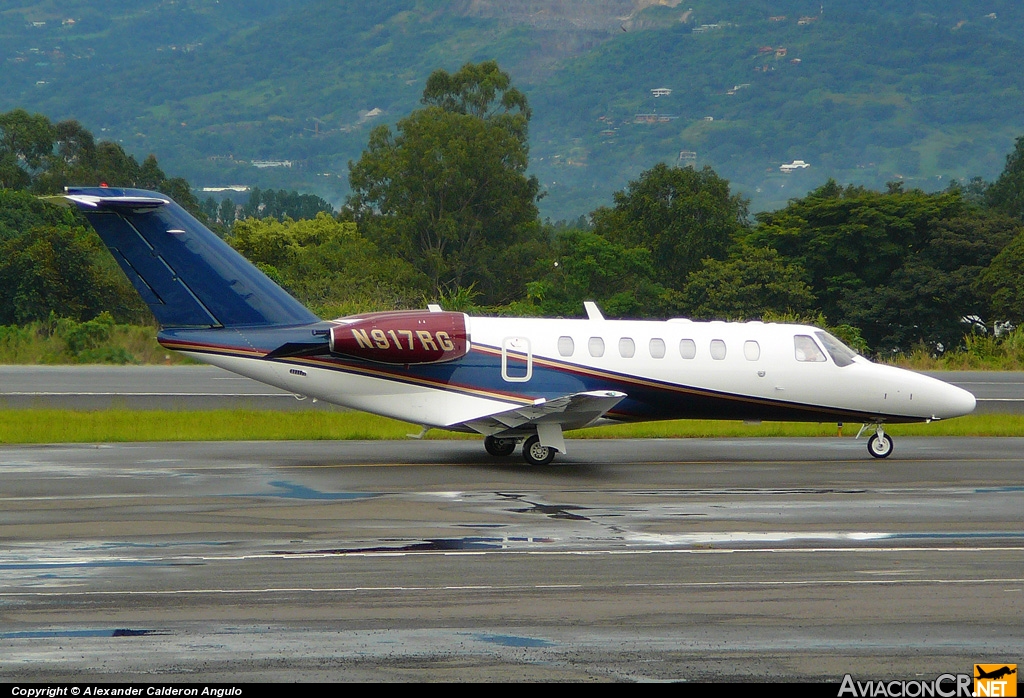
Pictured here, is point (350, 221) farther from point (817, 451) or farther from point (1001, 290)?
point (817, 451)

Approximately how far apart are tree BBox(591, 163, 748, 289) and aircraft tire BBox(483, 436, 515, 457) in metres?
56.4

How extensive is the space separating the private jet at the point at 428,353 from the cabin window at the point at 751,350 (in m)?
0.04

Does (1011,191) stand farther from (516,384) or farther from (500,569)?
(500,569)

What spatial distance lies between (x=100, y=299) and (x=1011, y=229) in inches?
1722

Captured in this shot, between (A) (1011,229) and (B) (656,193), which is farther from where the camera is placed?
(B) (656,193)

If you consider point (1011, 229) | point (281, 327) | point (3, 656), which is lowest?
point (3, 656)

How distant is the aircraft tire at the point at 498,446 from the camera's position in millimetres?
21234

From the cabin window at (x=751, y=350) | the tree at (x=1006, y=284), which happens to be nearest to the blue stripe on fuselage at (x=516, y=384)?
the cabin window at (x=751, y=350)

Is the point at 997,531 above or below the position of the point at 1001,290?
below

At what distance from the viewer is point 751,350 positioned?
21.2 m

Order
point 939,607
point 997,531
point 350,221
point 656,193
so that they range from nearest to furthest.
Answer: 1. point 939,607
2. point 997,531
3. point 656,193
4. point 350,221

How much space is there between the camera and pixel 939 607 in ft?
36.0

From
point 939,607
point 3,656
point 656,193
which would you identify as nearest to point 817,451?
point 939,607

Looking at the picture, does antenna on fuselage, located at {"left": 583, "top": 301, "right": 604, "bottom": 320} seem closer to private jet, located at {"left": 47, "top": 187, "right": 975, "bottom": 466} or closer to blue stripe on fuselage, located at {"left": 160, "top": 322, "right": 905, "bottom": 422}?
private jet, located at {"left": 47, "top": 187, "right": 975, "bottom": 466}
